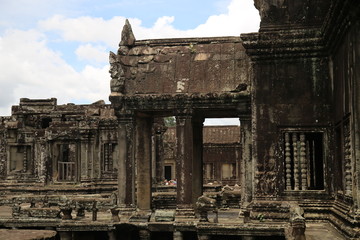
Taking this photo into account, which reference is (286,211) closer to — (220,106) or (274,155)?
(274,155)

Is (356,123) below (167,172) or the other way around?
the other way around

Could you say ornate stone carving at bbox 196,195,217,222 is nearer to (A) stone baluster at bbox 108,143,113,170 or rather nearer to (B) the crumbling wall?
(B) the crumbling wall

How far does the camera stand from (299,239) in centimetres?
859

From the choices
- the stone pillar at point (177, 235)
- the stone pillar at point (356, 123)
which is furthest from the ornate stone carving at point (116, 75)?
the stone pillar at point (356, 123)

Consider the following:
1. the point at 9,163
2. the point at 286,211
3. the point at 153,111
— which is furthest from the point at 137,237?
the point at 9,163

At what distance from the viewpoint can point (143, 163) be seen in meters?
16.7

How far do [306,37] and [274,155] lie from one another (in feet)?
8.96

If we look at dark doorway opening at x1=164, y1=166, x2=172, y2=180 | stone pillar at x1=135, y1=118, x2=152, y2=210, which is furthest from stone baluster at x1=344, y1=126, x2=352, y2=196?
dark doorway opening at x1=164, y1=166, x2=172, y2=180

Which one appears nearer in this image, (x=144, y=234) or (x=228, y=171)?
(x=144, y=234)

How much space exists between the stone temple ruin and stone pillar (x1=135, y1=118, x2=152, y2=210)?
1.3 inches

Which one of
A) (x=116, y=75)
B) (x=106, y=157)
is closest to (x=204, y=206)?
(x=116, y=75)

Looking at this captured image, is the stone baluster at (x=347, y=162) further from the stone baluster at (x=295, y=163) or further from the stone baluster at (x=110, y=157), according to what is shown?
the stone baluster at (x=110, y=157)

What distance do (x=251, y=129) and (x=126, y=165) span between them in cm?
393

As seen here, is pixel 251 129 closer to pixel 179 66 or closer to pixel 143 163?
pixel 179 66
